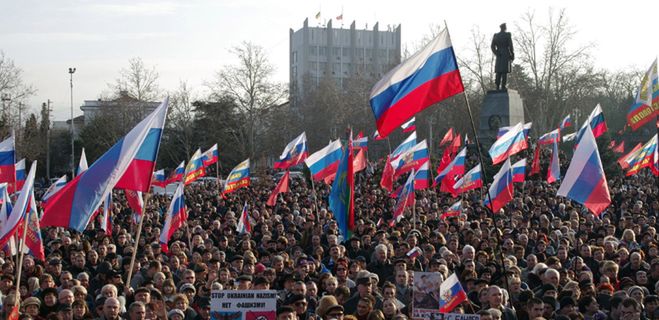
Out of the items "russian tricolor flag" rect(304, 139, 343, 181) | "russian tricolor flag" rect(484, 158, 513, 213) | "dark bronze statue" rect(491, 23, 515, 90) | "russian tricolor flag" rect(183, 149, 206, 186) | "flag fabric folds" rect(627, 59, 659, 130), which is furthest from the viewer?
"dark bronze statue" rect(491, 23, 515, 90)

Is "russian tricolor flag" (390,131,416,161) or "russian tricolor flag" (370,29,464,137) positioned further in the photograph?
"russian tricolor flag" (390,131,416,161)

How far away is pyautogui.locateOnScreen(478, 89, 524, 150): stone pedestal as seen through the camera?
37062 millimetres

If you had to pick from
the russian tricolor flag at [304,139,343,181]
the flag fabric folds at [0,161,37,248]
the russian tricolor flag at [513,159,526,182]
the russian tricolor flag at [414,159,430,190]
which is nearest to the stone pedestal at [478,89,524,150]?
the russian tricolor flag at [513,159,526,182]

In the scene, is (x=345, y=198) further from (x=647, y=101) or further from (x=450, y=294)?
(x=647, y=101)

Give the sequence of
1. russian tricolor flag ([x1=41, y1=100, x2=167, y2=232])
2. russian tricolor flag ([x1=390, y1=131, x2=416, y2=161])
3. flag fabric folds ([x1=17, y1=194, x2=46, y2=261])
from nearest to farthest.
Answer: russian tricolor flag ([x1=41, y1=100, x2=167, y2=232]), flag fabric folds ([x1=17, y1=194, x2=46, y2=261]), russian tricolor flag ([x1=390, y1=131, x2=416, y2=161])

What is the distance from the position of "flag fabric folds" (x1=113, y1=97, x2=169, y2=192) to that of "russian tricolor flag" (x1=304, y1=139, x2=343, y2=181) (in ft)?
31.5

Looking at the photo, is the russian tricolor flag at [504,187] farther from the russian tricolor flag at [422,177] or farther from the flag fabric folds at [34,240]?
the flag fabric folds at [34,240]

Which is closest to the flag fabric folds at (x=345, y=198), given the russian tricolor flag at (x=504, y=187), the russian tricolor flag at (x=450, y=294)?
the russian tricolor flag at (x=450, y=294)

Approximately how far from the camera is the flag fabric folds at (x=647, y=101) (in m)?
20.0

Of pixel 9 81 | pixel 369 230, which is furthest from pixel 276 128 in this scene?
pixel 369 230

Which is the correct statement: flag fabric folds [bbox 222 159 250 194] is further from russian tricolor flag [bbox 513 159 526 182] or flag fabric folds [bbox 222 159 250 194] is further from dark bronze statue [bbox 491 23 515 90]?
dark bronze statue [bbox 491 23 515 90]

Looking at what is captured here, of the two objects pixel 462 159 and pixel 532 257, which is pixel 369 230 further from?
pixel 462 159

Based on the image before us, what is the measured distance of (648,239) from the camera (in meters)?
15.4

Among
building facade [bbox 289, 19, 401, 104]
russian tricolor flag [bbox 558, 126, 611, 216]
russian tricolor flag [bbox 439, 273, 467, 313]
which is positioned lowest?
russian tricolor flag [bbox 439, 273, 467, 313]
